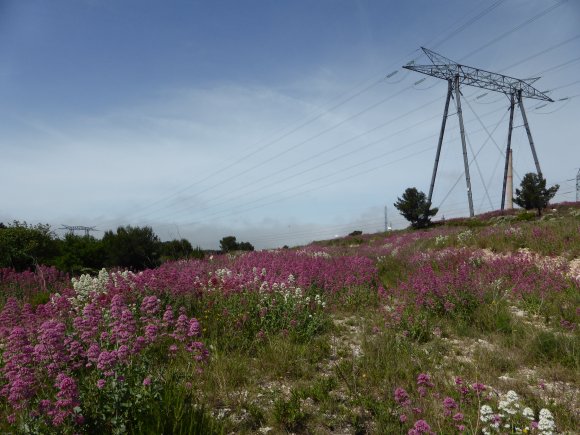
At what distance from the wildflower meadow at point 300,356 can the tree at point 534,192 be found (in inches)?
790

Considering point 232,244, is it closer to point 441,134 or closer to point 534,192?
point 441,134

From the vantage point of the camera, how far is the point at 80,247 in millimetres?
15961

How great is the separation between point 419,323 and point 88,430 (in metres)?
4.52

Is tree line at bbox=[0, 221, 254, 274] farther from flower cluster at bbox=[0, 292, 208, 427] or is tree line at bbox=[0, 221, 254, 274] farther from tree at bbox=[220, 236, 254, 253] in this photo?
tree at bbox=[220, 236, 254, 253]

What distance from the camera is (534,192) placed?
86.9 ft

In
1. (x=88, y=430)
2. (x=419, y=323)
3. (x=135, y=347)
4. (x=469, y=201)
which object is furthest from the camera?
(x=469, y=201)

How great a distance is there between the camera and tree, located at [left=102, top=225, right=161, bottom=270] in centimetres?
1564

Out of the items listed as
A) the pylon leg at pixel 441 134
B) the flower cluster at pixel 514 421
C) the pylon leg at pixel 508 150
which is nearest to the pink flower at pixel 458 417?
the flower cluster at pixel 514 421

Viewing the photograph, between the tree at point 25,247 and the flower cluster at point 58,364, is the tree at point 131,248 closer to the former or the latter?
the tree at point 25,247

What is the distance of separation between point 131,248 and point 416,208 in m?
21.4

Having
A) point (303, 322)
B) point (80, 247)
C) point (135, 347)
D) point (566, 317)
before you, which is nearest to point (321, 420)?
point (135, 347)

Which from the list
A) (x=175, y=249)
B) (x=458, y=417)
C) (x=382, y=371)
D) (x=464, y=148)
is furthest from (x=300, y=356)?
(x=464, y=148)

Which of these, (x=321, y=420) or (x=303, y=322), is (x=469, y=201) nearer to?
(x=303, y=322)

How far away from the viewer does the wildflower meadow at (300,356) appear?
122 inches
